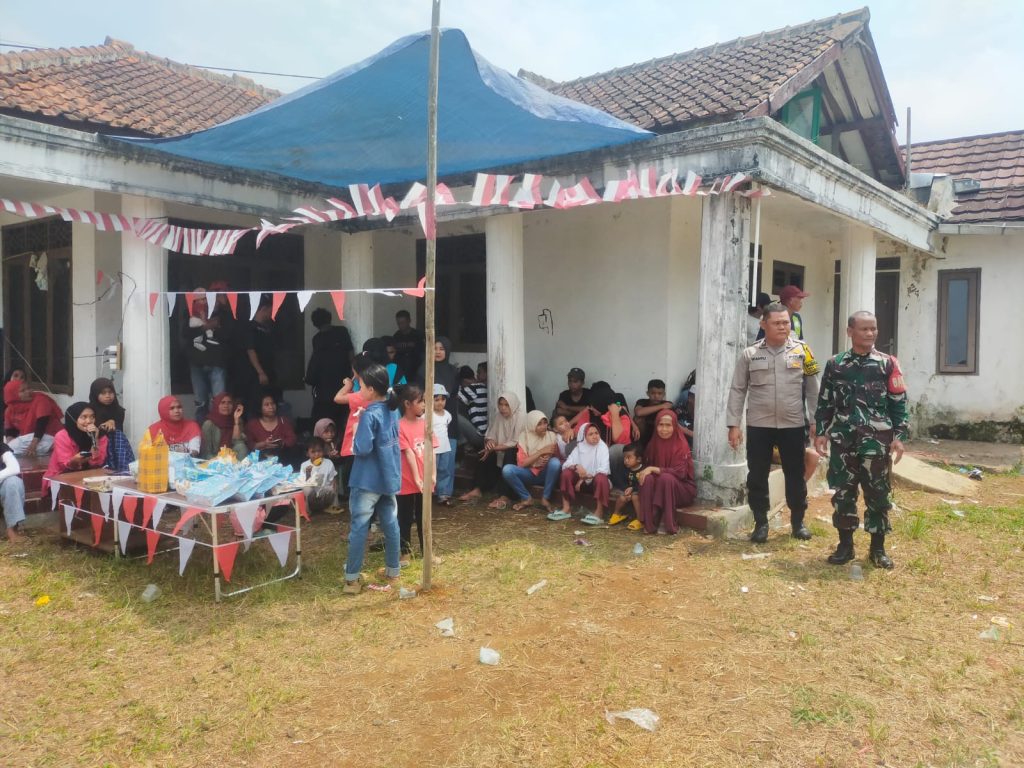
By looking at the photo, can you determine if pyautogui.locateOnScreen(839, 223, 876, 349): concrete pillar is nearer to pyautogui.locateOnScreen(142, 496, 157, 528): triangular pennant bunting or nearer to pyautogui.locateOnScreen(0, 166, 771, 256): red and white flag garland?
pyautogui.locateOnScreen(0, 166, 771, 256): red and white flag garland

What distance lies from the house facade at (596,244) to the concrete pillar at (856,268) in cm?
3

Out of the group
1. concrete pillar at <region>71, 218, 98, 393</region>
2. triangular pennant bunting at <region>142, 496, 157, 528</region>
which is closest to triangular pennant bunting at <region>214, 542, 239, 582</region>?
triangular pennant bunting at <region>142, 496, 157, 528</region>

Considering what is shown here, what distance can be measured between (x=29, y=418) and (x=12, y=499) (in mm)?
2256

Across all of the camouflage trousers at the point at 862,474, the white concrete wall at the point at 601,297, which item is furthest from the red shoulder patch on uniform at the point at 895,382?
the white concrete wall at the point at 601,297

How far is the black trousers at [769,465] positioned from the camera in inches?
222

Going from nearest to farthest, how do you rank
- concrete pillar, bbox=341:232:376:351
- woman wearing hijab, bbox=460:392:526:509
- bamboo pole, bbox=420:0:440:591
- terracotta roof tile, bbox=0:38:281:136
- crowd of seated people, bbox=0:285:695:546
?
bamboo pole, bbox=420:0:440:591
crowd of seated people, bbox=0:285:695:546
terracotta roof tile, bbox=0:38:281:136
woman wearing hijab, bbox=460:392:526:509
concrete pillar, bbox=341:232:376:351

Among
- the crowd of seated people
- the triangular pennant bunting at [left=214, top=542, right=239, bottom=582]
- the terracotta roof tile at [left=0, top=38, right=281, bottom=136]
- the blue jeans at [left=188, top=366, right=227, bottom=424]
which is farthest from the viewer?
the blue jeans at [left=188, top=366, right=227, bottom=424]

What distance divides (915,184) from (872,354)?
23.7 feet

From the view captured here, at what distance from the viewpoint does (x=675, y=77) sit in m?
8.25

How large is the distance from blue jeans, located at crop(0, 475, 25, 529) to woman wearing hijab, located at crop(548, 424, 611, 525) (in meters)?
4.39

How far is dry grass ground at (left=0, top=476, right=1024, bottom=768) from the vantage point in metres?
3.06

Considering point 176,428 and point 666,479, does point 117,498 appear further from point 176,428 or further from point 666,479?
point 666,479

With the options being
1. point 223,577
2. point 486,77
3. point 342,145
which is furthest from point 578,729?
point 342,145

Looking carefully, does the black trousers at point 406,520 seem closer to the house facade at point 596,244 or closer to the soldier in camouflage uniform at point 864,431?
the house facade at point 596,244
